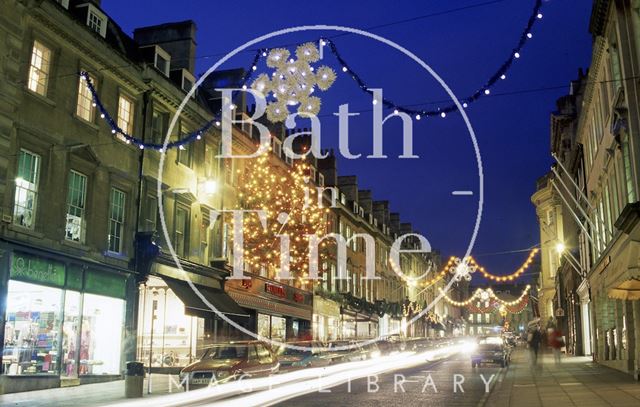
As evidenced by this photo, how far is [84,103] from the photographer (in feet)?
71.6

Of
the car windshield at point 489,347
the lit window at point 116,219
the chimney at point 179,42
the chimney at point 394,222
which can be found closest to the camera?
the lit window at point 116,219

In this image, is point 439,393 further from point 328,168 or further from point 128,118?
point 328,168

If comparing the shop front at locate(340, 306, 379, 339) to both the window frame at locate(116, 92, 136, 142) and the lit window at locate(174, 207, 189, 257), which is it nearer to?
the lit window at locate(174, 207, 189, 257)

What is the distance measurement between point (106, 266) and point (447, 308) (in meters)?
102

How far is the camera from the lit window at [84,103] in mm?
21516

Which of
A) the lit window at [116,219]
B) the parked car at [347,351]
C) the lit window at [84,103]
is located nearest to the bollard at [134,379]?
the lit window at [116,219]

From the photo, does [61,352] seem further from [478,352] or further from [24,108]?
[478,352]

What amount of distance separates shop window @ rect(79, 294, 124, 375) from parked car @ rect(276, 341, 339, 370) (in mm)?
6198

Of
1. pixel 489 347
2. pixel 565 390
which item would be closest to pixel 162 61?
pixel 489 347

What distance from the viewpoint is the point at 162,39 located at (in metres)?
31.0

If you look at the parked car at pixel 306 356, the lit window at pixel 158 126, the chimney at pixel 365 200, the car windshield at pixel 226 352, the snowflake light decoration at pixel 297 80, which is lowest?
the parked car at pixel 306 356

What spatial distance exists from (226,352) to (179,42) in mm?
17142

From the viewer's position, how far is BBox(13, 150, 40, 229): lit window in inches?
731

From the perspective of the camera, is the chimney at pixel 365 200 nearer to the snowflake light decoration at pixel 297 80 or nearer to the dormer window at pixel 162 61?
the dormer window at pixel 162 61
